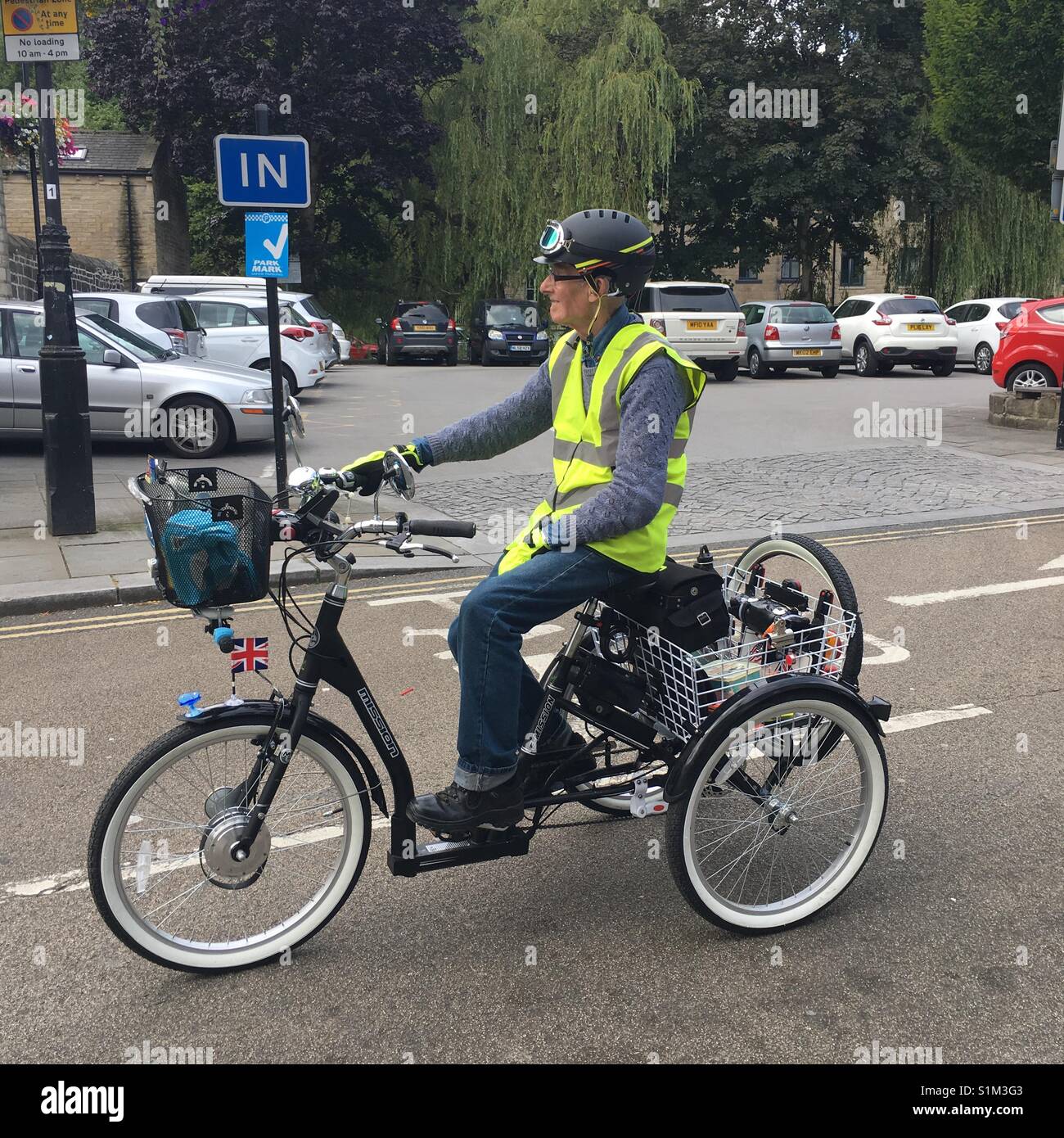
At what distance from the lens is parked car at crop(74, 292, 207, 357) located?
15.6 meters

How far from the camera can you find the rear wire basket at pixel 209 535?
2871 millimetres

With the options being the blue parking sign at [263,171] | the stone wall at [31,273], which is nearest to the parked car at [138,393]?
the stone wall at [31,273]

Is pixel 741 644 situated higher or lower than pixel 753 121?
lower

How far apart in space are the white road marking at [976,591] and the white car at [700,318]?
1551cm

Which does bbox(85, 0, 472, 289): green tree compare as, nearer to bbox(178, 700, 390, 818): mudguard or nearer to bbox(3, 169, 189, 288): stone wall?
bbox(3, 169, 189, 288): stone wall

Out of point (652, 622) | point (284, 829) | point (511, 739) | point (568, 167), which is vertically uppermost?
point (568, 167)

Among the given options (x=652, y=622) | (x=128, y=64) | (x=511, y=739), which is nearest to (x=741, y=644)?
(x=652, y=622)

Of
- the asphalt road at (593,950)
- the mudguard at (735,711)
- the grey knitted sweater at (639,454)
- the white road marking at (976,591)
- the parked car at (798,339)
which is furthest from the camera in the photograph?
the parked car at (798,339)

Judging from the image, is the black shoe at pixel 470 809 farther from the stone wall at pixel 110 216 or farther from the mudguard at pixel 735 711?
the stone wall at pixel 110 216

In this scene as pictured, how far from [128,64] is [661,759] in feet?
113

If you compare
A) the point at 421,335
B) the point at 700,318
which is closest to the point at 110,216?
the point at 421,335

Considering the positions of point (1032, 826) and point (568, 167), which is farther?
point (568, 167)

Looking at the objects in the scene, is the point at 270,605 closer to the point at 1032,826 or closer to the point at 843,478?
the point at 1032,826

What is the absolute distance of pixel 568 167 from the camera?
32.7 m
